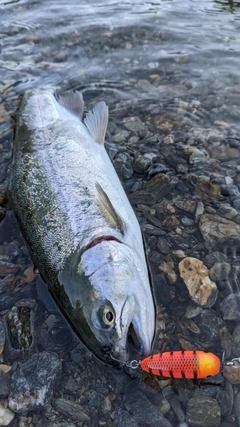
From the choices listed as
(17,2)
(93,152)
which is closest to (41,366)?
(93,152)

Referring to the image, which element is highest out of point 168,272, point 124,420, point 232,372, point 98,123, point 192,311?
point 98,123

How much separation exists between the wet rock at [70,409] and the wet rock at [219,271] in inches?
65.8

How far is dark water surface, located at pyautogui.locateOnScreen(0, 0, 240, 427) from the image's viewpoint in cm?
286

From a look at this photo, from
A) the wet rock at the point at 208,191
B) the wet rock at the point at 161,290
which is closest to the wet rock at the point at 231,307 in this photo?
the wet rock at the point at 161,290

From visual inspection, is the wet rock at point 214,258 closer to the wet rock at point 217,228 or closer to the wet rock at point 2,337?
the wet rock at point 217,228

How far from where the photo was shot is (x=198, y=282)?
3367mm

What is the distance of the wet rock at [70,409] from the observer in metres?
2.81

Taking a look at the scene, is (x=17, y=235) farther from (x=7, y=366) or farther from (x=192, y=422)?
(x=192, y=422)

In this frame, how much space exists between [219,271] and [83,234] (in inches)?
55.4

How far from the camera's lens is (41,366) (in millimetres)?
3045

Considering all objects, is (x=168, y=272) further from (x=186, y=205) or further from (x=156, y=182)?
(x=156, y=182)

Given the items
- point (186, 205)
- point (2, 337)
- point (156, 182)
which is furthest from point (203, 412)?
point (156, 182)

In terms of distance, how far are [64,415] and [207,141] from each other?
12.4 ft

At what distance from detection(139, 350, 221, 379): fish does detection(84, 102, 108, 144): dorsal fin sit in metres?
3.00
